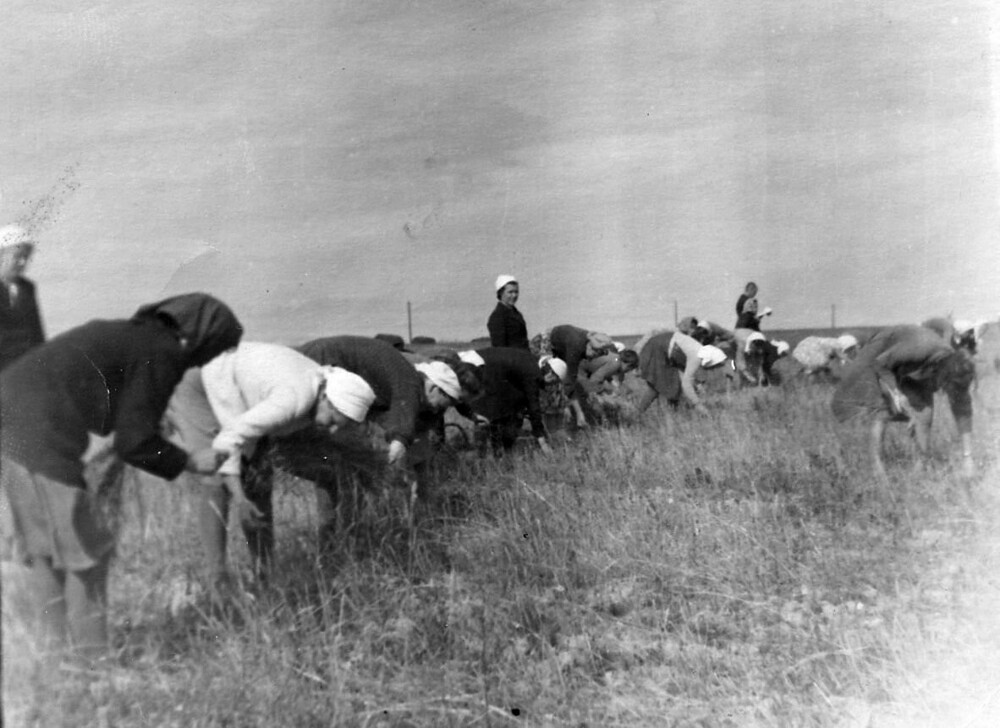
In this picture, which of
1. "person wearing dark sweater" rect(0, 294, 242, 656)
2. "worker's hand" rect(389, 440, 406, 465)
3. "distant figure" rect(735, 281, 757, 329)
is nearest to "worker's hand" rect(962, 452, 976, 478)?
"distant figure" rect(735, 281, 757, 329)

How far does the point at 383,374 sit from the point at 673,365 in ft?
9.37

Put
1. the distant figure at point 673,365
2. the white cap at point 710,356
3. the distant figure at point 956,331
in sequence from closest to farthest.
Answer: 1. the distant figure at point 956,331
2. the white cap at point 710,356
3. the distant figure at point 673,365

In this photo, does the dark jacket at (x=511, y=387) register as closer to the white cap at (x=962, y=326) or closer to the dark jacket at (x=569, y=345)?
the dark jacket at (x=569, y=345)

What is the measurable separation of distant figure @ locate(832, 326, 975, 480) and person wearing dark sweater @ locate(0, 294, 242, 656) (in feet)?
8.60

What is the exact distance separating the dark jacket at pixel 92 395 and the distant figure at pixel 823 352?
8.54 ft

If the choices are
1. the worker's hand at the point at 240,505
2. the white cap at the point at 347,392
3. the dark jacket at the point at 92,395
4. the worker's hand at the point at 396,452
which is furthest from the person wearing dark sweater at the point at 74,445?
the worker's hand at the point at 396,452

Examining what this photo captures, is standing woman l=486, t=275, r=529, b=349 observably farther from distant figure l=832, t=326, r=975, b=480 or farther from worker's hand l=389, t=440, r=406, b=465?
distant figure l=832, t=326, r=975, b=480

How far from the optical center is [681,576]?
10.9ft

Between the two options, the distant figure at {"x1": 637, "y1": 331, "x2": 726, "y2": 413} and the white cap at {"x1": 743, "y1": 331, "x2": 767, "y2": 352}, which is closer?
the white cap at {"x1": 743, "y1": 331, "x2": 767, "y2": 352}

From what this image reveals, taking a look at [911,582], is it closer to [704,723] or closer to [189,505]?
[704,723]

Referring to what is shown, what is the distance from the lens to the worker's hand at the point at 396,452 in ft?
9.86

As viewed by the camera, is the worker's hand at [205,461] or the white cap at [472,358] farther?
the white cap at [472,358]

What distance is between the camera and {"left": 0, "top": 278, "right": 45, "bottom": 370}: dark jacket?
225cm

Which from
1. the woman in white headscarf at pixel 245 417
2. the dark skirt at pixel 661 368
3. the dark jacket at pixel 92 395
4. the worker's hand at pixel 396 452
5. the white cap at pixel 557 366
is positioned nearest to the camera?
the dark jacket at pixel 92 395
